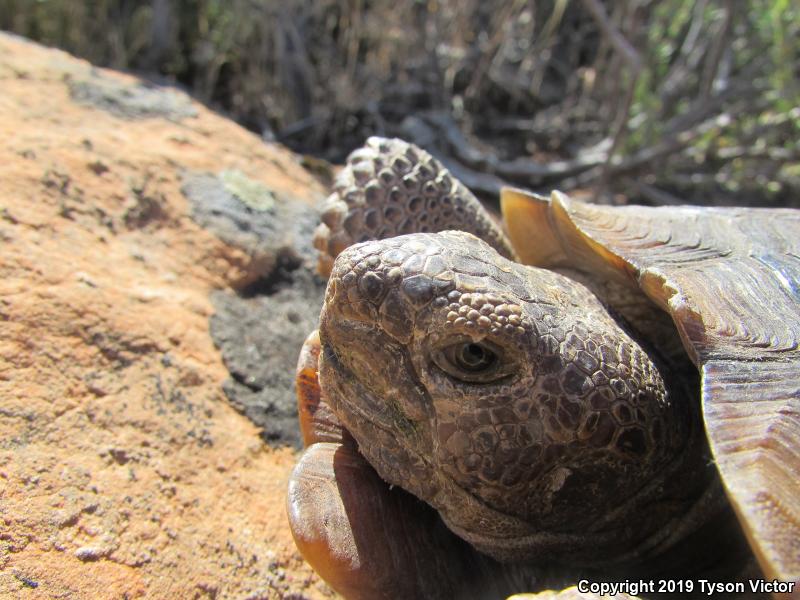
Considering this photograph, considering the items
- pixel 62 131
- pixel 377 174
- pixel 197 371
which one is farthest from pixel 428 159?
pixel 62 131

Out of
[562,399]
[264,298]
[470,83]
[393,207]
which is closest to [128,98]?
[264,298]

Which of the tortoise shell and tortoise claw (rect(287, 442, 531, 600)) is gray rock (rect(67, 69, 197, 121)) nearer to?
the tortoise shell

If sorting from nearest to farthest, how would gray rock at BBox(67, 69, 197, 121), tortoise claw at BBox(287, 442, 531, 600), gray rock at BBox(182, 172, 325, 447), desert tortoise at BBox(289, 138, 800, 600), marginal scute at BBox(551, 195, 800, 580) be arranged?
marginal scute at BBox(551, 195, 800, 580), desert tortoise at BBox(289, 138, 800, 600), tortoise claw at BBox(287, 442, 531, 600), gray rock at BBox(182, 172, 325, 447), gray rock at BBox(67, 69, 197, 121)

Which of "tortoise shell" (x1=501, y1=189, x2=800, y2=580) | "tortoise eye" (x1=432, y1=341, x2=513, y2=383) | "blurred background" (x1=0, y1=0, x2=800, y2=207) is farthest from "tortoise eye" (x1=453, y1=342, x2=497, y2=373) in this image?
"blurred background" (x1=0, y1=0, x2=800, y2=207)

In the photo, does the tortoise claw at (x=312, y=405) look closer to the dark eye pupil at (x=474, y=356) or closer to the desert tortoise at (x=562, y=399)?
the desert tortoise at (x=562, y=399)

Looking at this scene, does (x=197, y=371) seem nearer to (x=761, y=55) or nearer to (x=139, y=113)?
(x=139, y=113)

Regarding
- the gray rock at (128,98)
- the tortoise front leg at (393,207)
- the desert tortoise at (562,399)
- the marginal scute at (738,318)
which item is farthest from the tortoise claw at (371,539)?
the gray rock at (128,98)

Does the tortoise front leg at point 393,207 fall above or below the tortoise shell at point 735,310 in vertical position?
below
